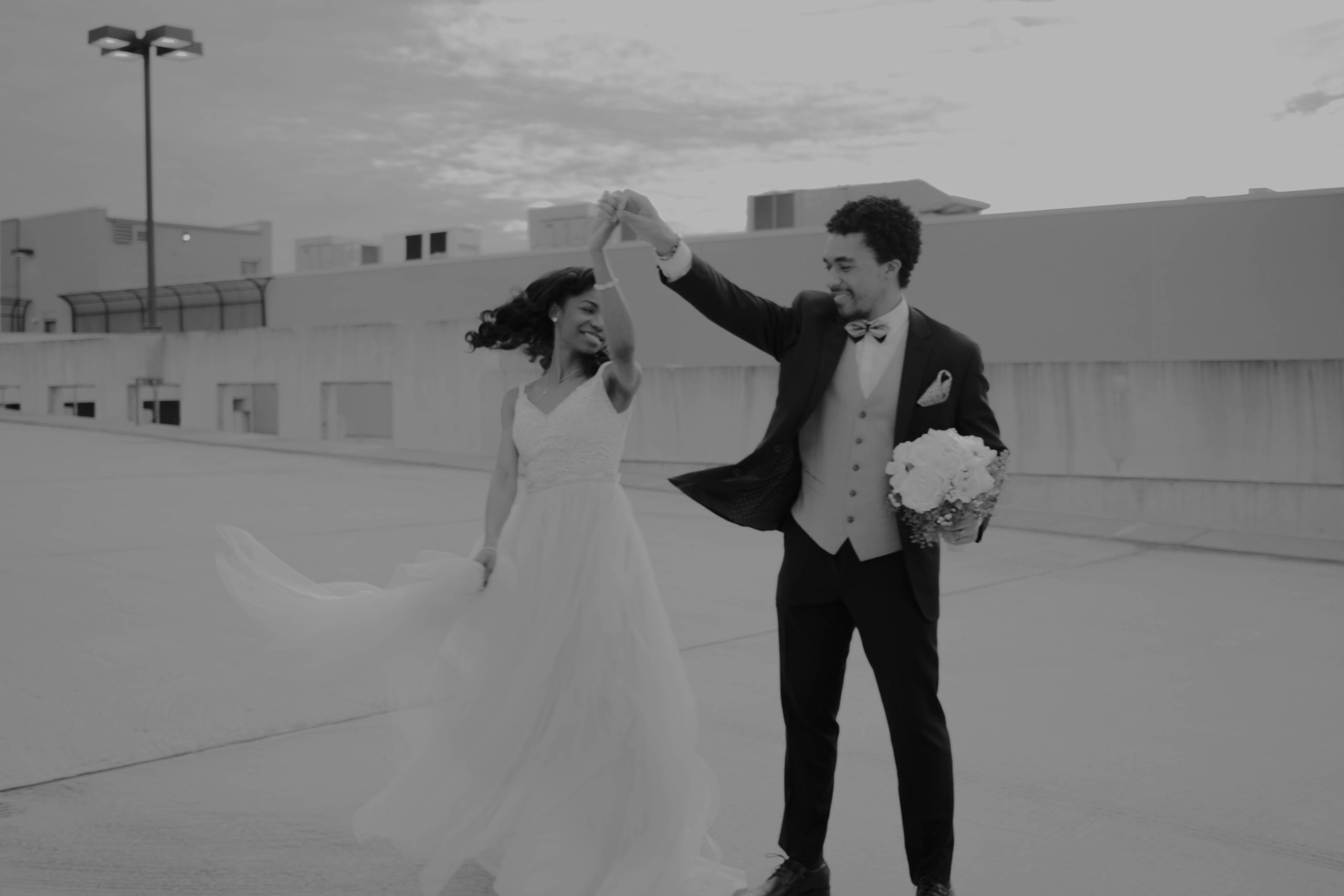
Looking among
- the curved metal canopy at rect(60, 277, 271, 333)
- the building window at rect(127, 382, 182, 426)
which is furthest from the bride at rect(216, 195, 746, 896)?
the curved metal canopy at rect(60, 277, 271, 333)

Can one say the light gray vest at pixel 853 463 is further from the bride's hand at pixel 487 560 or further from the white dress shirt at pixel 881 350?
the bride's hand at pixel 487 560

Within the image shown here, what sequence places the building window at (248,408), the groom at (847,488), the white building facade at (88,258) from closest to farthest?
the groom at (847,488) → the building window at (248,408) → the white building facade at (88,258)

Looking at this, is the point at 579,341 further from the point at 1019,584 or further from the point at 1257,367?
the point at 1257,367

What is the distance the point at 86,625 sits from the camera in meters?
7.32

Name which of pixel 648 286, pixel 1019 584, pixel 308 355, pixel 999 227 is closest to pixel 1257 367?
pixel 1019 584

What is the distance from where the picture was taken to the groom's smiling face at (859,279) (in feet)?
12.3

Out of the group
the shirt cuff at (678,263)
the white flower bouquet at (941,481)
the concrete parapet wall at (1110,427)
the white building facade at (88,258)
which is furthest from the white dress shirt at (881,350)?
the white building facade at (88,258)

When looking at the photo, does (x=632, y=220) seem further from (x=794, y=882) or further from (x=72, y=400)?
(x=72, y=400)

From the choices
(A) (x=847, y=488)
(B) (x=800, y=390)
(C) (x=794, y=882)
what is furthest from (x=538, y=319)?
(C) (x=794, y=882)

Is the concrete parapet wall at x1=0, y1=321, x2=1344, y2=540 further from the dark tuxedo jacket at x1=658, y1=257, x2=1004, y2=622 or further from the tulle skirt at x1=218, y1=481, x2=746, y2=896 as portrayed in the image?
the tulle skirt at x1=218, y1=481, x2=746, y2=896

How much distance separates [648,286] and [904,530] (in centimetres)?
3376

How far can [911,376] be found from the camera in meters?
3.77

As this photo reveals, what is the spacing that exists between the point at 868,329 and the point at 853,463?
0.40m

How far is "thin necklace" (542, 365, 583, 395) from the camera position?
4.36 meters
